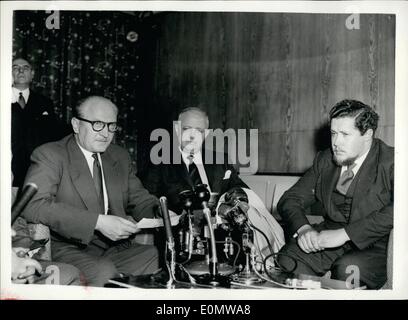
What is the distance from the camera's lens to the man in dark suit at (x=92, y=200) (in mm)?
1923

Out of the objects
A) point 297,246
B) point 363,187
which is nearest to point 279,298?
point 297,246

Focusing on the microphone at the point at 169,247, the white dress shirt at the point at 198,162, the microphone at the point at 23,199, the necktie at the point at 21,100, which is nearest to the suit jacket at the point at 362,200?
the white dress shirt at the point at 198,162

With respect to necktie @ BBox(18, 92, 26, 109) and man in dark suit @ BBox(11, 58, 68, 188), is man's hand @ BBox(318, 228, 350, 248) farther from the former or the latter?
necktie @ BBox(18, 92, 26, 109)

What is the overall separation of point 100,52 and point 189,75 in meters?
0.48

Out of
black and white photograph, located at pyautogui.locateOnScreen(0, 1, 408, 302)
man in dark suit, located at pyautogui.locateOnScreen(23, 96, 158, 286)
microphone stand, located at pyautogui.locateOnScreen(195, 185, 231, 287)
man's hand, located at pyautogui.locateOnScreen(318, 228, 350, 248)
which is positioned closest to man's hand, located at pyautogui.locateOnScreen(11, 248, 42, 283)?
black and white photograph, located at pyautogui.locateOnScreen(0, 1, 408, 302)

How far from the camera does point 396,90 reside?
2055mm

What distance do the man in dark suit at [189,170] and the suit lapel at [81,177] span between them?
0.84ft

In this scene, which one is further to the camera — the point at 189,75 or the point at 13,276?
the point at 189,75

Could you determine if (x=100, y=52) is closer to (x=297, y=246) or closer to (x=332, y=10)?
(x=332, y=10)

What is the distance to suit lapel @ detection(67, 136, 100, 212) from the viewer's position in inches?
79.5

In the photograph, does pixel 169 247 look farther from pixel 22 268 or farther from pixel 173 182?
pixel 22 268

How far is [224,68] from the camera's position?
2.46m

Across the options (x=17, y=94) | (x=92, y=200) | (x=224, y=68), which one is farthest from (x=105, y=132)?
(x=224, y=68)

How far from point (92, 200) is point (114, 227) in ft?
0.60
